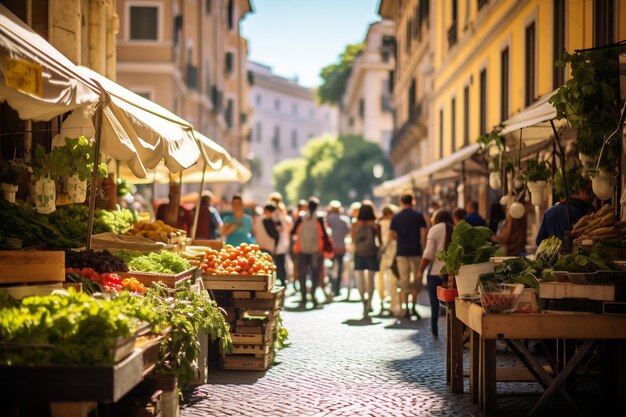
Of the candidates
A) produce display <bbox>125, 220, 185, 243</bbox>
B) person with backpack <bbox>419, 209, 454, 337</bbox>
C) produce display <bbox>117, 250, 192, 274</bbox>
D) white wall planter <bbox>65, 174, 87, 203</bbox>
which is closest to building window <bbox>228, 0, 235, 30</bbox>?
person with backpack <bbox>419, 209, 454, 337</bbox>

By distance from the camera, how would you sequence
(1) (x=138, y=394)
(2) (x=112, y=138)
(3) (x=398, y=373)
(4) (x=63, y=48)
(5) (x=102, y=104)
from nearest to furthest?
1. (1) (x=138, y=394)
2. (5) (x=102, y=104)
3. (2) (x=112, y=138)
4. (3) (x=398, y=373)
5. (4) (x=63, y=48)

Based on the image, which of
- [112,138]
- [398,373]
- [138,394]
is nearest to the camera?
[138,394]

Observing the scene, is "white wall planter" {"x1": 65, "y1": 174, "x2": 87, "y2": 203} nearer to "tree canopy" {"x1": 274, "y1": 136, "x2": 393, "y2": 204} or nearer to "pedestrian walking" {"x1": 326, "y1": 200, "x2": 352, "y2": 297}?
"pedestrian walking" {"x1": 326, "y1": 200, "x2": 352, "y2": 297}

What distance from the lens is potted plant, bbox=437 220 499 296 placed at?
29.1ft

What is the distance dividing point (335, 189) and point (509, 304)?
219 ft

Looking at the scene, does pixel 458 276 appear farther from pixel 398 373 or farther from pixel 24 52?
pixel 24 52

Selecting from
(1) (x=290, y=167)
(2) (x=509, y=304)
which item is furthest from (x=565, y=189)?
(1) (x=290, y=167)

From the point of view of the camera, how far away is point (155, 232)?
12625 millimetres

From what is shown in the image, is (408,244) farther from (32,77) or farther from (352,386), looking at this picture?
(32,77)

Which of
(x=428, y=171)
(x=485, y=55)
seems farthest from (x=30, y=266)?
(x=485, y=55)

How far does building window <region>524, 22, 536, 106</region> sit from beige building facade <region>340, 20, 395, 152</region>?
48.0m

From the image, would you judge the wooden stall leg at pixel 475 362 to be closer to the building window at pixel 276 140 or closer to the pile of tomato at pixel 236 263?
the pile of tomato at pixel 236 263

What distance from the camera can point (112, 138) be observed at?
955cm

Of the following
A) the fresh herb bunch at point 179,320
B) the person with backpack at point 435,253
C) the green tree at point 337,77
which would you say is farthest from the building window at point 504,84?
the green tree at point 337,77
